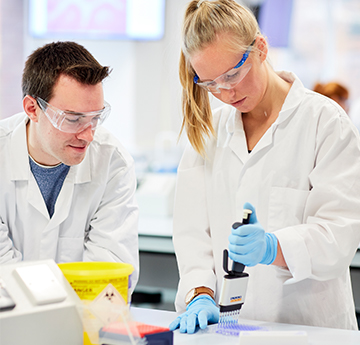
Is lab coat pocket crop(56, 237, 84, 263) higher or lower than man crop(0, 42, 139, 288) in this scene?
lower

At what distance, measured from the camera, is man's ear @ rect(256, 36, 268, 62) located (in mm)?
1317

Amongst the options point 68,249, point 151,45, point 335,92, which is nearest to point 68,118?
point 68,249

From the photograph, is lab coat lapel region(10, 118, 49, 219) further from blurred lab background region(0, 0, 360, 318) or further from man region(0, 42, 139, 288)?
blurred lab background region(0, 0, 360, 318)

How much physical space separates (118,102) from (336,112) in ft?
9.23

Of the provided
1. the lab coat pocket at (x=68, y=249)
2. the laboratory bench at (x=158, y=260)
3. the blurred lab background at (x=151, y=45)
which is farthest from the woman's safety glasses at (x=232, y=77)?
the blurred lab background at (x=151, y=45)

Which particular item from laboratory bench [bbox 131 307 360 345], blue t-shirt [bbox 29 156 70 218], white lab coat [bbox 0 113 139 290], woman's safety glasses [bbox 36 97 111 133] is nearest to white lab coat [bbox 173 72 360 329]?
laboratory bench [bbox 131 307 360 345]

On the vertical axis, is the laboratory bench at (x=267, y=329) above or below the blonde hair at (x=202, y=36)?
below

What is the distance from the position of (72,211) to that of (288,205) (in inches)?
30.1

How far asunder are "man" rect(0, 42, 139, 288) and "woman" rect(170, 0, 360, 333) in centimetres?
27

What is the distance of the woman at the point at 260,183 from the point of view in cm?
121

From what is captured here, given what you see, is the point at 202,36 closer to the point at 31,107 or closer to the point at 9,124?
the point at 31,107

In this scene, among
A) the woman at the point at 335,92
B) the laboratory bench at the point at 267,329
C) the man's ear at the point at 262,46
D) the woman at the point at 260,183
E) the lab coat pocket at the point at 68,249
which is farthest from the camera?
the woman at the point at 335,92

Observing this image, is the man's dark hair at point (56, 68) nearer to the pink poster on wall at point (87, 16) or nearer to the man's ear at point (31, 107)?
the man's ear at point (31, 107)

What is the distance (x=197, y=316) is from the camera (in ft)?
3.96
